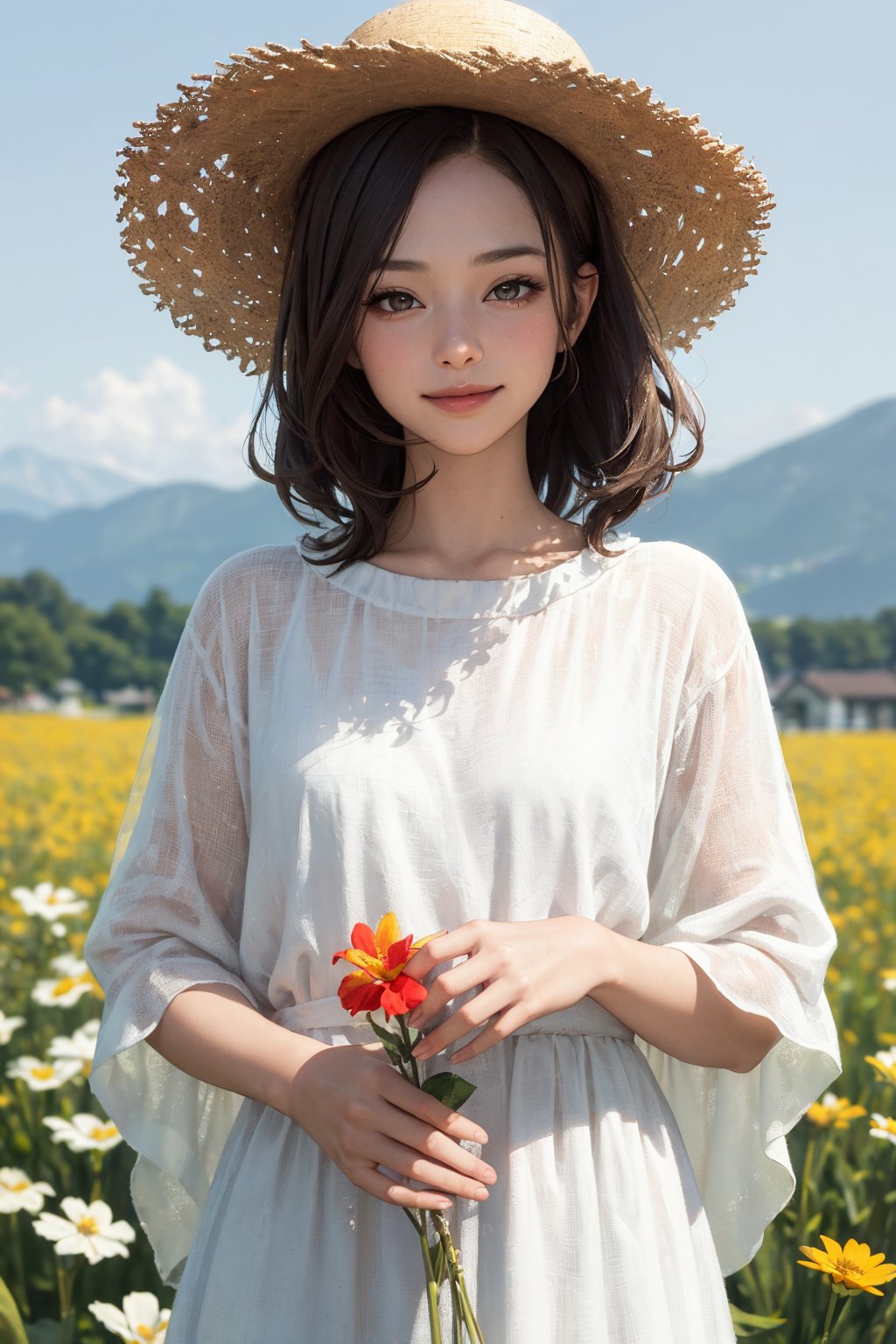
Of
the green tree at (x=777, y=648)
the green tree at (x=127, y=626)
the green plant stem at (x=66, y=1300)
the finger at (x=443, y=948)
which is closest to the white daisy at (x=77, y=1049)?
the green plant stem at (x=66, y=1300)

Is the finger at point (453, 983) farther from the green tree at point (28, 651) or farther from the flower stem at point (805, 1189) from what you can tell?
the green tree at point (28, 651)

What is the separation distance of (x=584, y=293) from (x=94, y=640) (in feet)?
245

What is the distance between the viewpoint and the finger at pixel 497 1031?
1.22m

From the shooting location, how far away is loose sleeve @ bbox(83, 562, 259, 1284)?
1.47 meters

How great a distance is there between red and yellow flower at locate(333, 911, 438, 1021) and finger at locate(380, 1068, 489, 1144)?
0.35 ft

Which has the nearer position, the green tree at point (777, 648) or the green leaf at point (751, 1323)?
the green leaf at point (751, 1323)

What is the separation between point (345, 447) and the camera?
173 centimetres

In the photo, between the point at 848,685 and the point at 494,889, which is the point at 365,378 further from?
the point at 848,685

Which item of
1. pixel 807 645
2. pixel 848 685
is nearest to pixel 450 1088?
pixel 848 685

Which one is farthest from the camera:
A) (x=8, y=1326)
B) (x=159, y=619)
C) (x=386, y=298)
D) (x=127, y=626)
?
(x=127, y=626)

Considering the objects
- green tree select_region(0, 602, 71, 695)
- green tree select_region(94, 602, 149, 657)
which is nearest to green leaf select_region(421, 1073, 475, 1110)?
green tree select_region(0, 602, 71, 695)

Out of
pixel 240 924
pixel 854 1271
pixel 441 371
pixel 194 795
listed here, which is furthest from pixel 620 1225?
pixel 441 371

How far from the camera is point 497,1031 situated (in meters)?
1.22

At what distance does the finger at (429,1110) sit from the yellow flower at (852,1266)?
0.51 metres
